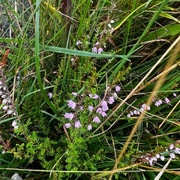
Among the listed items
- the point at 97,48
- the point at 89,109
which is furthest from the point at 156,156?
the point at 97,48

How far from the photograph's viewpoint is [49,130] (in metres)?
1.24

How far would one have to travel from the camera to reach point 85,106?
1.04m

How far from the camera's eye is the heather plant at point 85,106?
1108mm

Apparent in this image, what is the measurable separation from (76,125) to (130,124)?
0.96 ft

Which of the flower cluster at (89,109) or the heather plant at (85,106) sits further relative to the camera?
the heather plant at (85,106)

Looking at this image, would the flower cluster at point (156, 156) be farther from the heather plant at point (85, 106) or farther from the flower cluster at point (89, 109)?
the flower cluster at point (89, 109)

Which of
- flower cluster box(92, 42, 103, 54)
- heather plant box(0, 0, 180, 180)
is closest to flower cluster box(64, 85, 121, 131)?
heather plant box(0, 0, 180, 180)

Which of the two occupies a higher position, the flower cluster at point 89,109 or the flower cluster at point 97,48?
the flower cluster at point 97,48

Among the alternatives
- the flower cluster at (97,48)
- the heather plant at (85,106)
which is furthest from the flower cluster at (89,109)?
the flower cluster at (97,48)

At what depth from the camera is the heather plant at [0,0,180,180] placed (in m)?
1.11

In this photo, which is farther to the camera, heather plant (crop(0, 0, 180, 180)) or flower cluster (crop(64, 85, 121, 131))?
heather plant (crop(0, 0, 180, 180))

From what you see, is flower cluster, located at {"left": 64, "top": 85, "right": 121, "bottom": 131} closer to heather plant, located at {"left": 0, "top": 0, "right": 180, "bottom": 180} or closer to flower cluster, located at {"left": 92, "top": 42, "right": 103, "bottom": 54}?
heather plant, located at {"left": 0, "top": 0, "right": 180, "bottom": 180}

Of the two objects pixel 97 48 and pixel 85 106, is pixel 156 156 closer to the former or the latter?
pixel 85 106

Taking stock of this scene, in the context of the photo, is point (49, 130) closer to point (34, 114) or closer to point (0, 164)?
point (34, 114)
